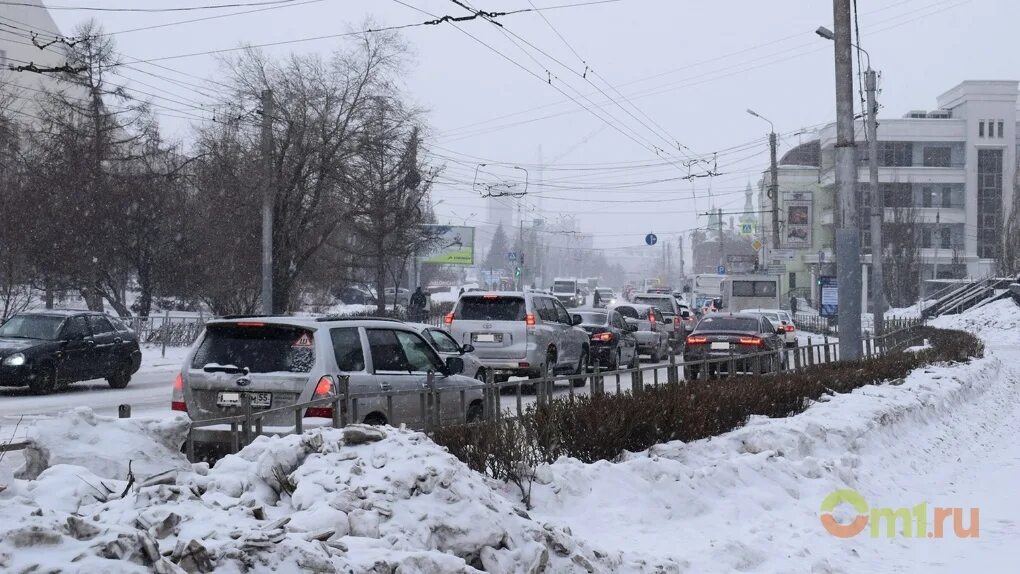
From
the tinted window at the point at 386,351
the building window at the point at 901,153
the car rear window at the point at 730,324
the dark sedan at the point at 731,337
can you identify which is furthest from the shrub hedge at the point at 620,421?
the building window at the point at 901,153

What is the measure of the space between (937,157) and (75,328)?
76701 mm

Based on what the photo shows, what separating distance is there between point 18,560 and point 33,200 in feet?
115

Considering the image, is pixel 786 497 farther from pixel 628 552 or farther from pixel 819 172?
pixel 819 172

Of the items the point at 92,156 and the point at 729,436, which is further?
the point at 92,156

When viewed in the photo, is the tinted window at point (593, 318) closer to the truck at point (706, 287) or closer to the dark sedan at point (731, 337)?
the dark sedan at point (731, 337)

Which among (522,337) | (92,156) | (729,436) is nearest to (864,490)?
(729,436)

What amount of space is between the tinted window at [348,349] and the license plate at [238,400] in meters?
0.66

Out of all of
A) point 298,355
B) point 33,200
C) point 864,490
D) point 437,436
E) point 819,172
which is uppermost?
point 819,172

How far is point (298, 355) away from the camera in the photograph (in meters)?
9.16

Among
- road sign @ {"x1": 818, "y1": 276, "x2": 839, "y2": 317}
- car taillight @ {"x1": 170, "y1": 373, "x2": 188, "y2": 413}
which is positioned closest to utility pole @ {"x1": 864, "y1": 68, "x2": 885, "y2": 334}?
road sign @ {"x1": 818, "y1": 276, "x2": 839, "y2": 317}

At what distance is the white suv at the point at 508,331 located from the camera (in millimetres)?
19984

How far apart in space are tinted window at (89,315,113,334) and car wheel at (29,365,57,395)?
1.49 m

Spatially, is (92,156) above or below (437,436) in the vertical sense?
above

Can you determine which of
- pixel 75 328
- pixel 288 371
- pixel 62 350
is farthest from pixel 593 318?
pixel 288 371
